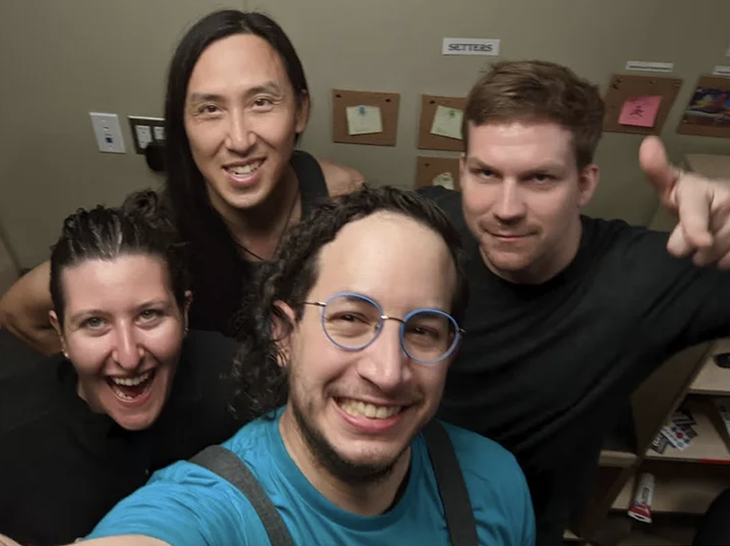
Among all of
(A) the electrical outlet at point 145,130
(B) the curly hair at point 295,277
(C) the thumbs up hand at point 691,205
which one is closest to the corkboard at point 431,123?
(A) the electrical outlet at point 145,130

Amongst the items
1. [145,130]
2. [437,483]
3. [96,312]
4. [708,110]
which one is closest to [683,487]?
[708,110]

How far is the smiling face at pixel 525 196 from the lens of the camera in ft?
4.00

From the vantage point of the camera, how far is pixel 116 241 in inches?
47.1

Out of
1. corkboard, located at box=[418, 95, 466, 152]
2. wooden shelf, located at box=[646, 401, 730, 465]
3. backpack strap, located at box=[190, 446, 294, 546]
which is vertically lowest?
wooden shelf, located at box=[646, 401, 730, 465]

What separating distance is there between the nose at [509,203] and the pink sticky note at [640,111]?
92 centimetres

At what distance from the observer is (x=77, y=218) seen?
1245 millimetres

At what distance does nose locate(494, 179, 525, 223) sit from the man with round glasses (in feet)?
0.57

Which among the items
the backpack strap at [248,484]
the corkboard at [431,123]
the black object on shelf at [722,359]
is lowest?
the black object on shelf at [722,359]

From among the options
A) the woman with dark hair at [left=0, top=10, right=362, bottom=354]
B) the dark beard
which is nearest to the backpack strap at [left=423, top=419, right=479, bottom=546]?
the dark beard

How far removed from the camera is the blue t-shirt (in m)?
0.83

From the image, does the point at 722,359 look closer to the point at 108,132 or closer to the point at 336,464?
the point at 336,464

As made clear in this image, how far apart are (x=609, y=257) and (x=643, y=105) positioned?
2.83ft

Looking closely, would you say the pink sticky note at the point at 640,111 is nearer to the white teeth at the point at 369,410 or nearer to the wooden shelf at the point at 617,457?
the wooden shelf at the point at 617,457

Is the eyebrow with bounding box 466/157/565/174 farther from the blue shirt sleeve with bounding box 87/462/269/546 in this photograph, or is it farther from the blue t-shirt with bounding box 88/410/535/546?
the blue shirt sleeve with bounding box 87/462/269/546
